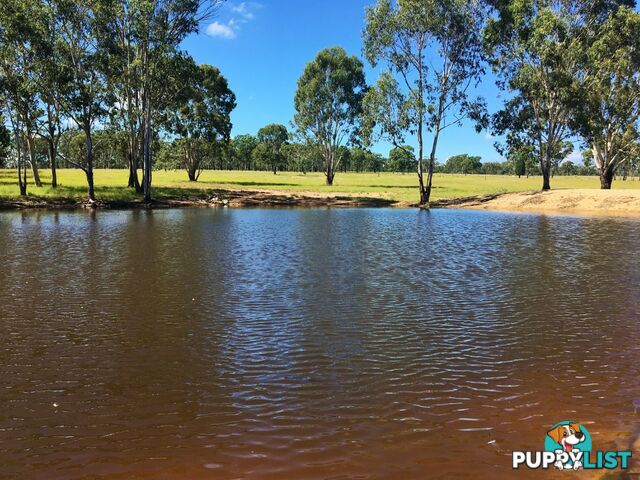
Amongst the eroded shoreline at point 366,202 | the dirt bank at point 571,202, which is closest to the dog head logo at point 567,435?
the eroded shoreline at point 366,202

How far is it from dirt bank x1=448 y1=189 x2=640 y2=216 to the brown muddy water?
3490 centimetres

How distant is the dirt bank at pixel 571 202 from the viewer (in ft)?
156

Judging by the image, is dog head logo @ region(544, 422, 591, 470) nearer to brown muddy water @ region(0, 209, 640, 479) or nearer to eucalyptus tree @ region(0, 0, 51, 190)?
brown muddy water @ region(0, 209, 640, 479)

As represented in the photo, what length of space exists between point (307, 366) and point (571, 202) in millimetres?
50573

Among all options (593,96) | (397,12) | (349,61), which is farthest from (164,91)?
(593,96)

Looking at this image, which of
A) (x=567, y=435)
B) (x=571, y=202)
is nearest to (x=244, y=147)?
(x=571, y=202)

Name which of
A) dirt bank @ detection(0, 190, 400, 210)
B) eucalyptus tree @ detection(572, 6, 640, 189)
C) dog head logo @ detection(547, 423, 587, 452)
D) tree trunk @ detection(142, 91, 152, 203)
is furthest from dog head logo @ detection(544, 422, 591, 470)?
eucalyptus tree @ detection(572, 6, 640, 189)

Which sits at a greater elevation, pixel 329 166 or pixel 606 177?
pixel 329 166

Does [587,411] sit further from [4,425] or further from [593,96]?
[593,96]

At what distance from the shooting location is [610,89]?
5491 centimetres

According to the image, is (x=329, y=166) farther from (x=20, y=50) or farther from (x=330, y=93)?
(x=20, y=50)

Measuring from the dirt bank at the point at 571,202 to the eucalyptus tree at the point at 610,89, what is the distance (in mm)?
7992

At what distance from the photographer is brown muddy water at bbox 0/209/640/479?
537 cm

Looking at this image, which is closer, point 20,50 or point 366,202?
point 20,50
